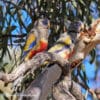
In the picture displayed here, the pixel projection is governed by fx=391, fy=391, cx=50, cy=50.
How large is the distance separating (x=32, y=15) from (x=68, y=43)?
67 centimetres

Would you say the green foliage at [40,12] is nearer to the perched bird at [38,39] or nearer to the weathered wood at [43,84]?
the perched bird at [38,39]

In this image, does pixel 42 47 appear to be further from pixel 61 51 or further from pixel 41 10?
pixel 41 10

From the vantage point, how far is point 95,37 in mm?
1086

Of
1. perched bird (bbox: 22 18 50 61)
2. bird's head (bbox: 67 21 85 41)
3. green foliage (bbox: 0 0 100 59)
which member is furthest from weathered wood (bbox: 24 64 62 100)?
green foliage (bbox: 0 0 100 59)

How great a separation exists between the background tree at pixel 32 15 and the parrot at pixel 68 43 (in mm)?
513

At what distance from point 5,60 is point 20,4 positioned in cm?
29

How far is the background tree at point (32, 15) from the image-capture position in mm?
1614

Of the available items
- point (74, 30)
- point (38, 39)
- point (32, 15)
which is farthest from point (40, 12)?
point (74, 30)

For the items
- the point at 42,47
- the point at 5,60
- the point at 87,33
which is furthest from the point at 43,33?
the point at 5,60

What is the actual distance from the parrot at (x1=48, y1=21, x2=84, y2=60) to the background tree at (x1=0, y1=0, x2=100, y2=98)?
1.68 ft

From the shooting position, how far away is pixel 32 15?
5.38 feet

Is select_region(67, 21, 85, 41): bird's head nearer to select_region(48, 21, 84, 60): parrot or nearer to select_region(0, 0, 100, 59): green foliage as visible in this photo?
select_region(48, 21, 84, 60): parrot

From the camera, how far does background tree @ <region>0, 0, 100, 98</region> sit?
1.61 meters

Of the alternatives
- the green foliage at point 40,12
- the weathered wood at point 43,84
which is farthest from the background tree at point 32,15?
the weathered wood at point 43,84
